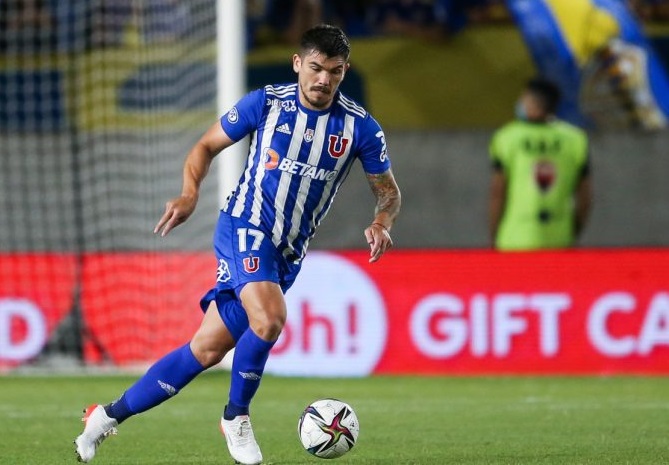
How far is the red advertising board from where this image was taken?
11.0m

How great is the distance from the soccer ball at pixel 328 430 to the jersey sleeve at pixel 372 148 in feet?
3.48

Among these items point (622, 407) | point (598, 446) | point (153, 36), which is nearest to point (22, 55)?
point (153, 36)

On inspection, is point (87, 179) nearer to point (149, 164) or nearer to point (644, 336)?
point (149, 164)

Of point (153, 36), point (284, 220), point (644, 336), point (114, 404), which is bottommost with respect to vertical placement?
point (644, 336)

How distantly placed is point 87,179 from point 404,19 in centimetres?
476

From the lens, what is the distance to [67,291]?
11406 millimetres

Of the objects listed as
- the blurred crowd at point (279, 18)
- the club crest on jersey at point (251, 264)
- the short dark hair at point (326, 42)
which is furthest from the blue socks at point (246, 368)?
the blurred crowd at point (279, 18)

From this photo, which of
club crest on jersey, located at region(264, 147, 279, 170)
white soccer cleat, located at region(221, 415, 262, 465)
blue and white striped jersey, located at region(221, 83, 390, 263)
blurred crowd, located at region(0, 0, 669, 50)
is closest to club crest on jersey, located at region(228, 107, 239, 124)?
blue and white striped jersey, located at region(221, 83, 390, 263)

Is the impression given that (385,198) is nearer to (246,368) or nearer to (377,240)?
(377,240)

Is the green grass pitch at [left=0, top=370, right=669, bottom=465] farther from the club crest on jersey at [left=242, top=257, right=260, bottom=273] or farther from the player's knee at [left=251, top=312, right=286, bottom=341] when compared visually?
the club crest on jersey at [left=242, top=257, right=260, bottom=273]

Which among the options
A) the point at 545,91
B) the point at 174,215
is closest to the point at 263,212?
the point at 174,215

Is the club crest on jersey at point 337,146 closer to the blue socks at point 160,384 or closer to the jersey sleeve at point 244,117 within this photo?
the jersey sleeve at point 244,117

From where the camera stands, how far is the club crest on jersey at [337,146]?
6.37m

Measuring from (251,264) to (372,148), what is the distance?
29.7 inches
